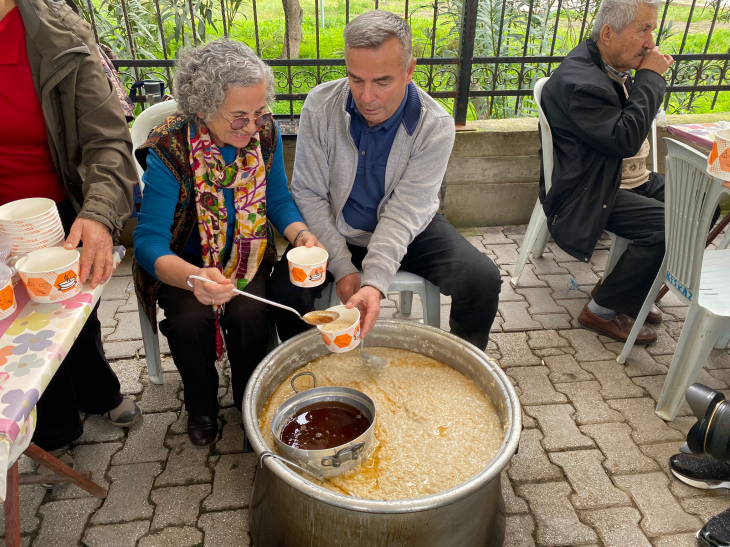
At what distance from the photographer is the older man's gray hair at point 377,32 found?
2.20m

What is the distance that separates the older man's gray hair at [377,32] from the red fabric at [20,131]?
123cm

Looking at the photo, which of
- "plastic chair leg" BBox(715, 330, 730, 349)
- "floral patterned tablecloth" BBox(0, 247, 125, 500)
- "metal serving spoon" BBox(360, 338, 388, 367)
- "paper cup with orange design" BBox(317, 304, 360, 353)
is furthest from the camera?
"plastic chair leg" BBox(715, 330, 730, 349)

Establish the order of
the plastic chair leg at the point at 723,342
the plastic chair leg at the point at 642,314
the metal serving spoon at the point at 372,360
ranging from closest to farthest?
the metal serving spoon at the point at 372,360 < the plastic chair leg at the point at 642,314 < the plastic chair leg at the point at 723,342

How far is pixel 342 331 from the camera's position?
1956mm

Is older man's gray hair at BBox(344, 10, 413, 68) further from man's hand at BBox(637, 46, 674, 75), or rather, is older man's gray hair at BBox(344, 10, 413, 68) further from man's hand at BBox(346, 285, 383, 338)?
man's hand at BBox(637, 46, 674, 75)

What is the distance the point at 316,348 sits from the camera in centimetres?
229

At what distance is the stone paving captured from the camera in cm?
220

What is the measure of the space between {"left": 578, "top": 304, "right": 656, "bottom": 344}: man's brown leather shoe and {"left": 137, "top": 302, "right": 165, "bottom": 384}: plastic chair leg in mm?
2572

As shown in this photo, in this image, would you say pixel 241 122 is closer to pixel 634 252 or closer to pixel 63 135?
pixel 63 135

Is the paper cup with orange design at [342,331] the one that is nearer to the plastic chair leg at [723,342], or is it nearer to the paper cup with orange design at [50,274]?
the paper cup with orange design at [50,274]

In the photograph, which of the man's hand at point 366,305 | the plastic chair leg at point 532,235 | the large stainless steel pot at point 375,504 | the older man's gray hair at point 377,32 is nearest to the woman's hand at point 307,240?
the man's hand at point 366,305

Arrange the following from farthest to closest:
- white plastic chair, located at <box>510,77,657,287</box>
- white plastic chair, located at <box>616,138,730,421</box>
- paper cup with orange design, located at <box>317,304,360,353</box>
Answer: white plastic chair, located at <box>510,77,657,287</box>, white plastic chair, located at <box>616,138,730,421</box>, paper cup with orange design, located at <box>317,304,360,353</box>

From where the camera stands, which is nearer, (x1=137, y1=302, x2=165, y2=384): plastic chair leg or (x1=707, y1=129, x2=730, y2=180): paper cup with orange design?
(x1=707, y1=129, x2=730, y2=180): paper cup with orange design

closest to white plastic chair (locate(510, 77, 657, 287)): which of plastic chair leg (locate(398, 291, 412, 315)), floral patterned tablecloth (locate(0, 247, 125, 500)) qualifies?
plastic chair leg (locate(398, 291, 412, 315))
